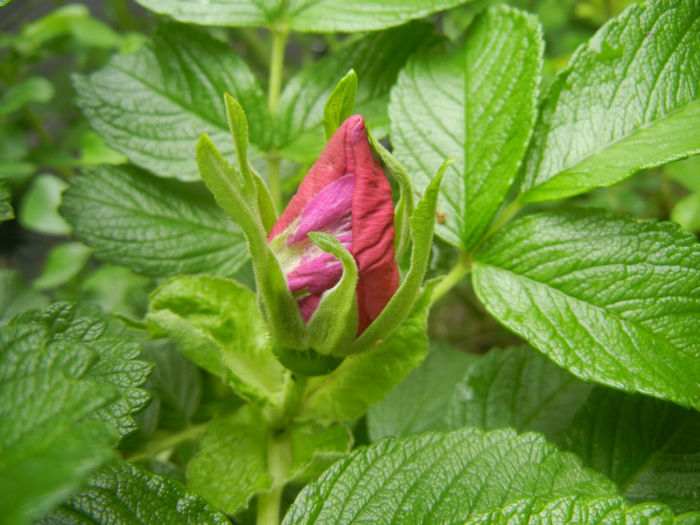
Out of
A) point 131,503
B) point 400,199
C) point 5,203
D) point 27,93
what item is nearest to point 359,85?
point 400,199

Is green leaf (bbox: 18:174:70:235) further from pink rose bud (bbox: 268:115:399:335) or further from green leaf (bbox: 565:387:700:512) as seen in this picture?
green leaf (bbox: 565:387:700:512)

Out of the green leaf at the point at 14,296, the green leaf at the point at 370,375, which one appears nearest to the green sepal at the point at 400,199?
the green leaf at the point at 370,375

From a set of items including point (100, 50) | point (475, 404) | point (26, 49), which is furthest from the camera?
point (100, 50)

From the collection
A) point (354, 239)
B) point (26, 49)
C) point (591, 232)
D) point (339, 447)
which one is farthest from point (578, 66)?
point (26, 49)

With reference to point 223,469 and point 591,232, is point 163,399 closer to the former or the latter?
point 223,469

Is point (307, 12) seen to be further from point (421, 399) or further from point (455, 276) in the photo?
point (421, 399)

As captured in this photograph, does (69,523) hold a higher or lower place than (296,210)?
lower

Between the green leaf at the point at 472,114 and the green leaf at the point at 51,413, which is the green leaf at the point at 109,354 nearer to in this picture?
the green leaf at the point at 51,413
